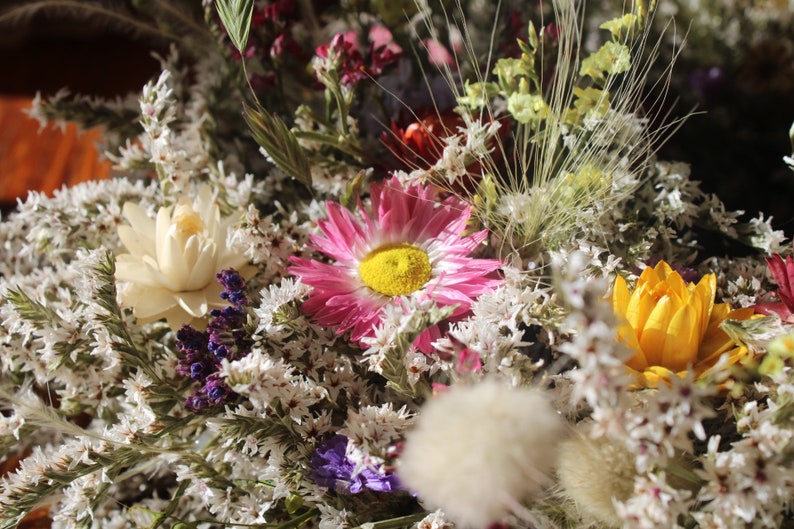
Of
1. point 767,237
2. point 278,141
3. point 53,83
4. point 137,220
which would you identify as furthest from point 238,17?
point 53,83

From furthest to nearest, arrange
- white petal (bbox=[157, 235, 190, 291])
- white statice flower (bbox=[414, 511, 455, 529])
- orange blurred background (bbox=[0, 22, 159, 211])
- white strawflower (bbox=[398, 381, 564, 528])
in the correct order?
orange blurred background (bbox=[0, 22, 159, 211]), white petal (bbox=[157, 235, 190, 291]), white statice flower (bbox=[414, 511, 455, 529]), white strawflower (bbox=[398, 381, 564, 528])

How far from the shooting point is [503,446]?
0.28m

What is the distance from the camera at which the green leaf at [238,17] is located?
16.9 inches

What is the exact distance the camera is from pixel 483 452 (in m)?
0.27

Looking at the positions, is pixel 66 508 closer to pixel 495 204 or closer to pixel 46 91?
pixel 495 204

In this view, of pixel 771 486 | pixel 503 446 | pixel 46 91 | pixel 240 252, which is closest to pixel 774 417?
pixel 771 486

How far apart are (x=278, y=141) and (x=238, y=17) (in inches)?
3.4

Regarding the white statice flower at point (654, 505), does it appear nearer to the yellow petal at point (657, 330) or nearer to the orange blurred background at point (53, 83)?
the yellow petal at point (657, 330)

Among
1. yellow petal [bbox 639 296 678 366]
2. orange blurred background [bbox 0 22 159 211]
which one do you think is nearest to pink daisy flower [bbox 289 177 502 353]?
yellow petal [bbox 639 296 678 366]

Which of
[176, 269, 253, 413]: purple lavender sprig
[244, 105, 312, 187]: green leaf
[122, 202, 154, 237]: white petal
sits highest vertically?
[122, 202, 154, 237]: white petal

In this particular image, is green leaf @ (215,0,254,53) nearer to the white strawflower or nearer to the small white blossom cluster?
the small white blossom cluster

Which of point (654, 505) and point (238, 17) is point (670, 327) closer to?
point (654, 505)

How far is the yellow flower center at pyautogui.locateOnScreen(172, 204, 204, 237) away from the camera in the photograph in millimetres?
510

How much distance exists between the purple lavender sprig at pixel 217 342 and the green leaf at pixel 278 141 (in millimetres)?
90
